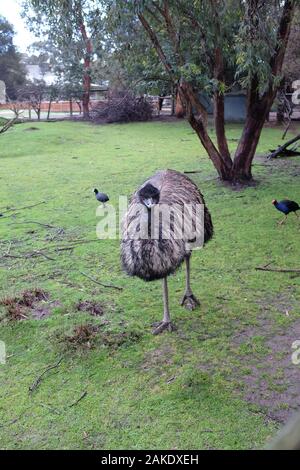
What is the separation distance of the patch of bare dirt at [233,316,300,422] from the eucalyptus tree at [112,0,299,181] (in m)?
3.96

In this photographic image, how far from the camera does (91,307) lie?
4.25m

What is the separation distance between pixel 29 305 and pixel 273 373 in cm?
221

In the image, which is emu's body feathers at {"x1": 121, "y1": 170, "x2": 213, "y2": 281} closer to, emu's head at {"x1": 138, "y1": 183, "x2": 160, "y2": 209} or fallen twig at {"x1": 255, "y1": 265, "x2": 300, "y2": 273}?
emu's head at {"x1": 138, "y1": 183, "x2": 160, "y2": 209}

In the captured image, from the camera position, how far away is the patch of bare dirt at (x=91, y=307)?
4191 millimetres

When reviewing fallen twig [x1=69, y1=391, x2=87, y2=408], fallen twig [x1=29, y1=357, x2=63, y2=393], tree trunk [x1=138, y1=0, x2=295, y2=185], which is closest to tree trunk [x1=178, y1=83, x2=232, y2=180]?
tree trunk [x1=138, y1=0, x2=295, y2=185]

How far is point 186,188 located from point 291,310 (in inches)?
55.8

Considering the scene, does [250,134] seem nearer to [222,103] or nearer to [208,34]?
[222,103]

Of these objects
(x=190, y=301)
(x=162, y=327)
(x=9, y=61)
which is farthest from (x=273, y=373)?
(x=9, y=61)

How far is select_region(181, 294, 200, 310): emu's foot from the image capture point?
13.8ft

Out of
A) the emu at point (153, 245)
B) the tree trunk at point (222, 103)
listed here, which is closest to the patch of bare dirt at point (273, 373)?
the emu at point (153, 245)

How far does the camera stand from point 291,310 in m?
4.13

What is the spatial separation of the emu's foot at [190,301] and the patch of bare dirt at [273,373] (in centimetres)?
55

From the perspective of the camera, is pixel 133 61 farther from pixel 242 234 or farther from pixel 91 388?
pixel 91 388

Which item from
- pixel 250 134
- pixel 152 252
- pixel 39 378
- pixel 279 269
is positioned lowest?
pixel 39 378
